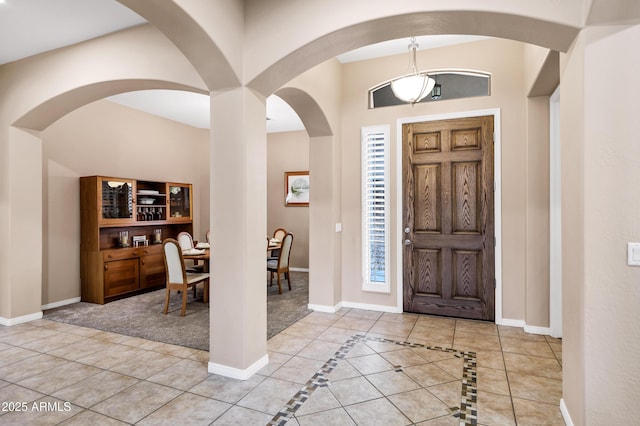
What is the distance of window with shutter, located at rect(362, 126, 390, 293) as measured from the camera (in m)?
4.45

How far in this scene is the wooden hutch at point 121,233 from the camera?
5023 millimetres

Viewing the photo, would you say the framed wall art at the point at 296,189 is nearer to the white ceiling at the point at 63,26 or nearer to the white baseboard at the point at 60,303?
the white ceiling at the point at 63,26

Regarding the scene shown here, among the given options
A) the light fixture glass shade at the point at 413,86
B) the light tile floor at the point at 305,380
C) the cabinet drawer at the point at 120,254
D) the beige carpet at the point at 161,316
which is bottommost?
the light tile floor at the point at 305,380

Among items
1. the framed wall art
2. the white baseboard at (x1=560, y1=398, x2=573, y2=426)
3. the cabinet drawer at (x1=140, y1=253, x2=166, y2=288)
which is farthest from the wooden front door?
the cabinet drawer at (x1=140, y1=253, x2=166, y2=288)

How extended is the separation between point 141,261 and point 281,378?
12.6ft

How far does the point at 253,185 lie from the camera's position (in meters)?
2.82

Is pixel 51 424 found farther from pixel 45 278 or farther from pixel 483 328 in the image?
pixel 483 328

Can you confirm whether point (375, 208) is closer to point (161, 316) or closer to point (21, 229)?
point (161, 316)

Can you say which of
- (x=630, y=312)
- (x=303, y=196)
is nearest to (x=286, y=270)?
(x=303, y=196)

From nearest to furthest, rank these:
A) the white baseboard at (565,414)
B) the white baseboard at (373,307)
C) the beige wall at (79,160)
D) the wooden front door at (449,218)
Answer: the white baseboard at (565,414), the wooden front door at (449,218), the white baseboard at (373,307), the beige wall at (79,160)

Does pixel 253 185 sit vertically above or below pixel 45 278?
above

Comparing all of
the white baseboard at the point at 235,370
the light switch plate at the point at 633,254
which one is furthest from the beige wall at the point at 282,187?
the light switch plate at the point at 633,254

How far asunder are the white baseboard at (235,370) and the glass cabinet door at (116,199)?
11.3ft

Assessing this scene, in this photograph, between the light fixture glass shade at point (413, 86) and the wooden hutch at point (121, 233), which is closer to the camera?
the light fixture glass shade at point (413, 86)
